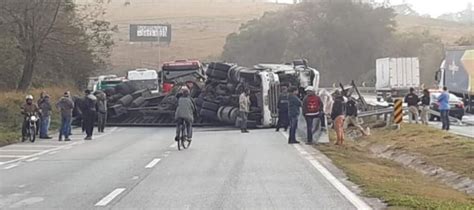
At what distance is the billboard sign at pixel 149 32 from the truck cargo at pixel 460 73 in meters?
45.9

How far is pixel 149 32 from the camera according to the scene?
9006cm

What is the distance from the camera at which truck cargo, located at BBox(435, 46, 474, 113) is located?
1785 inches

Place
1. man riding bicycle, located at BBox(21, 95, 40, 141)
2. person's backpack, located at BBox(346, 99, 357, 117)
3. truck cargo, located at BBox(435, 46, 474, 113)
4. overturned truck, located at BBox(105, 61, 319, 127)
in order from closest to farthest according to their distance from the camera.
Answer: person's backpack, located at BBox(346, 99, 357, 117) → man riding bicycle, located at BBox(21, 95, 40, 141) → overturned truck, located at BBox(105, 61, 319, 127) → truck cargo, located at BBox(435, 46, 474, 113)

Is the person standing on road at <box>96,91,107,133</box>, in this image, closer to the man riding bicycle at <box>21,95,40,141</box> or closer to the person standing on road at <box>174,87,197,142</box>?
the man riding bicycle at <box>21,95,40,141</box>

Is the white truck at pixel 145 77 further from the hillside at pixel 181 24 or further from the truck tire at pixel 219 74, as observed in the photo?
the hillside at pixel 181 24

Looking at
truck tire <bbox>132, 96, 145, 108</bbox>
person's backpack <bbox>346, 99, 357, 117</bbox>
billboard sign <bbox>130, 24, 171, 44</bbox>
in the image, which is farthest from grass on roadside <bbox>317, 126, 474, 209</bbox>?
billboard sign <bbox>130, 24, 171, 44</bbox>

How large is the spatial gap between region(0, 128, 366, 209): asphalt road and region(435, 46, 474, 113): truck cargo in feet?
77.4

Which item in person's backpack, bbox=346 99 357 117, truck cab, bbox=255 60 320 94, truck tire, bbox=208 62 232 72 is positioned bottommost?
person's backpack, bbox=346 99 357 117

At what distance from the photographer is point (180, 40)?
112938 mm

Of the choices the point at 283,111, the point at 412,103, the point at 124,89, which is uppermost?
the point at 124,89

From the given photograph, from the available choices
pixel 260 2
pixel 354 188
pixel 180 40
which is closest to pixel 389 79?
pixel 354 188

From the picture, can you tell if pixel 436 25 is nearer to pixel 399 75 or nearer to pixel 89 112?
pixel 399 75

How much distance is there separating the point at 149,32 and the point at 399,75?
39821mm

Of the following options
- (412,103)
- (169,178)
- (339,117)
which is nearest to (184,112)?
(339,117)
